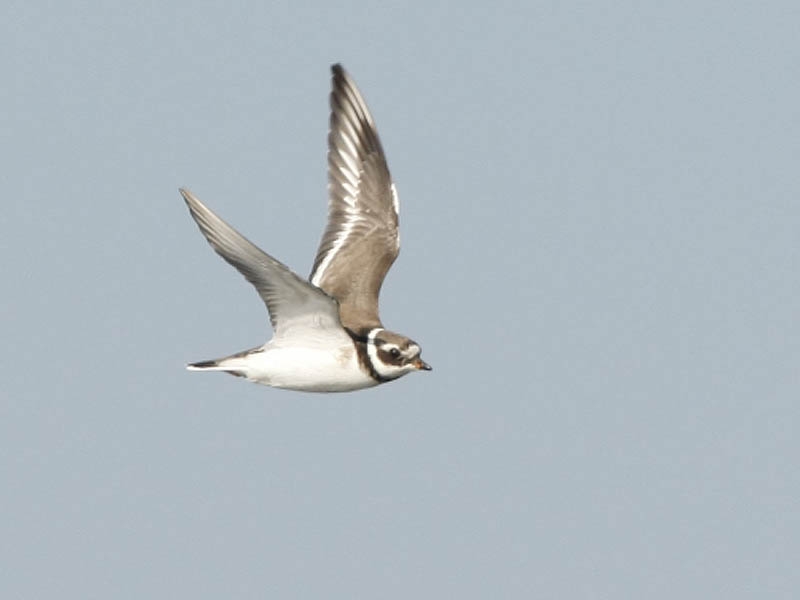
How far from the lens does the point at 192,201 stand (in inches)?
510

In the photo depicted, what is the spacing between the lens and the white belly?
1524 cm

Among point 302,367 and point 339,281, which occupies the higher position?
point 339,281

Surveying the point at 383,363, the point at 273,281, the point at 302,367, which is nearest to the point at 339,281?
the point at 383,363

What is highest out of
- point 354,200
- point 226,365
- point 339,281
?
point 354,200

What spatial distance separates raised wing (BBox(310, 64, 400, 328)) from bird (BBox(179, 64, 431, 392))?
13mm

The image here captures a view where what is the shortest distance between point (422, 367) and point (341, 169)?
13.0 ft

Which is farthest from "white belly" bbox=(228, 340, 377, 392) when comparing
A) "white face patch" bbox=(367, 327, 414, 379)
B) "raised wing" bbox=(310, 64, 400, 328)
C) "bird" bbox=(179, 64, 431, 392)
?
"raised wing" bbox=(310, 64, 400, 328)

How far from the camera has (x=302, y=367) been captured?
15258mm

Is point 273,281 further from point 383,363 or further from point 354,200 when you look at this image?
point 354,200

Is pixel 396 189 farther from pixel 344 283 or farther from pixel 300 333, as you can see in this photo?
pixel 300 333

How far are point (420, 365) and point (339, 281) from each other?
7.03 feet

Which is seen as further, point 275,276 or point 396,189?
point 396,189

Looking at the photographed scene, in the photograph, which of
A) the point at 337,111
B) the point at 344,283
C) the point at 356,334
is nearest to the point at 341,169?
the point at 337,111

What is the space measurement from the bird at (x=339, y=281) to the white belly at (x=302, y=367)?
0.01 m
